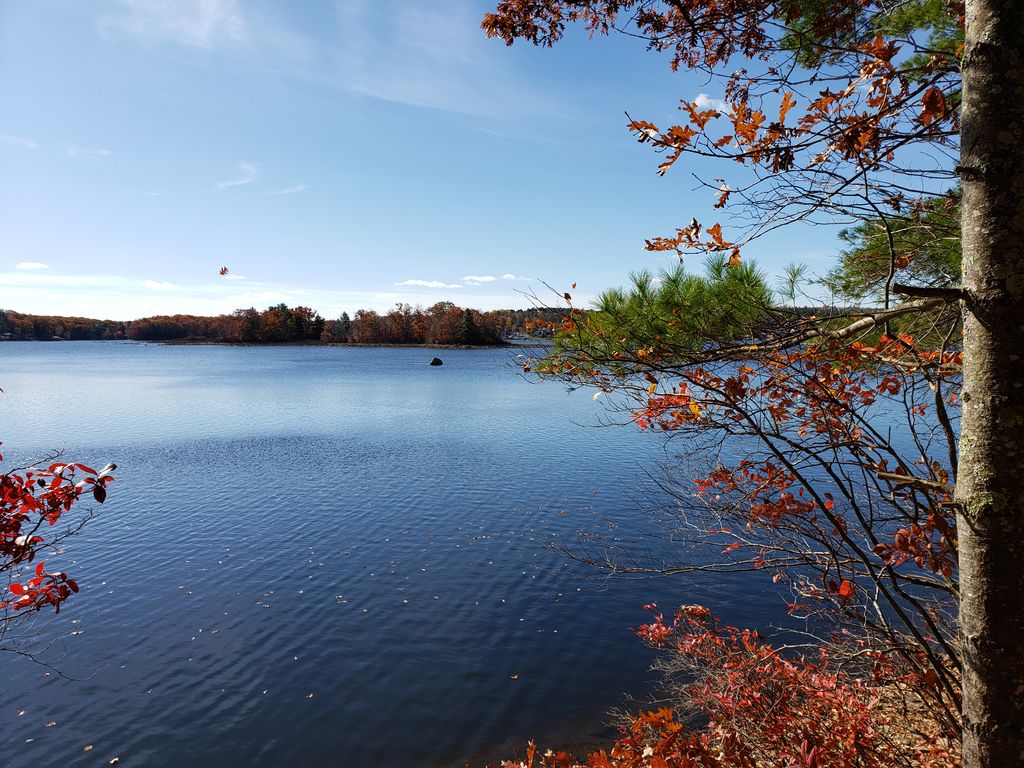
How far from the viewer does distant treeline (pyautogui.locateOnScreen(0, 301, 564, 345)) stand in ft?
447

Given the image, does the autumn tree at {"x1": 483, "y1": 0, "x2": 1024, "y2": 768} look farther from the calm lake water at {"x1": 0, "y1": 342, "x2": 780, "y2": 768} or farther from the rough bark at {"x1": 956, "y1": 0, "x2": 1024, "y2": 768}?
the calm lake water at {"x1": 0, "y1": 342, "x2": 780, "y2": 768}

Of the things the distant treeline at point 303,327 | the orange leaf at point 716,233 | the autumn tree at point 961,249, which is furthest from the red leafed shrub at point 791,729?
the distant treeline at point 303,327

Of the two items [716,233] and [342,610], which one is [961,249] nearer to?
[716,233]

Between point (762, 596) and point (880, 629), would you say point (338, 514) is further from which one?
point (880, 629)

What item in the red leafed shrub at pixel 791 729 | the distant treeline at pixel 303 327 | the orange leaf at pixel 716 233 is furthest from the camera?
the distant treeline at pixel 303 327

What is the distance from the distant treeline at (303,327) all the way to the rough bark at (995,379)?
118 meters

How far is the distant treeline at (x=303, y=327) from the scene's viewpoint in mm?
136375

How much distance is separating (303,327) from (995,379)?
168 meters

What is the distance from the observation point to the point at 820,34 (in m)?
4.30

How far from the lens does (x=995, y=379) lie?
87.4 inches

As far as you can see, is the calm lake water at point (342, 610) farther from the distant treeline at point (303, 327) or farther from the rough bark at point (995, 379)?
the distant treeline at point (303, 327)

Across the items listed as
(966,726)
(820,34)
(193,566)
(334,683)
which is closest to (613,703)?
(334,683)

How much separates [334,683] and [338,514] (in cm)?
872

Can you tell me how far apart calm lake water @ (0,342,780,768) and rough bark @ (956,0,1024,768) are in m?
4.78
